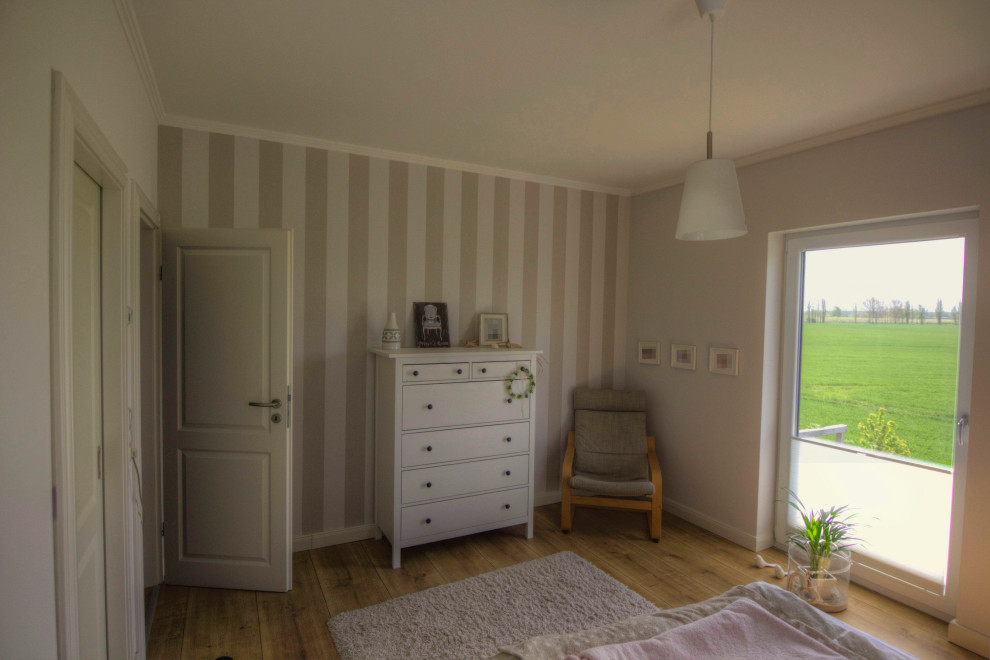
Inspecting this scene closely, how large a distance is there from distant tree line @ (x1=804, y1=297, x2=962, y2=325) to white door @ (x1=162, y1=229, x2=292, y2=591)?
320cm

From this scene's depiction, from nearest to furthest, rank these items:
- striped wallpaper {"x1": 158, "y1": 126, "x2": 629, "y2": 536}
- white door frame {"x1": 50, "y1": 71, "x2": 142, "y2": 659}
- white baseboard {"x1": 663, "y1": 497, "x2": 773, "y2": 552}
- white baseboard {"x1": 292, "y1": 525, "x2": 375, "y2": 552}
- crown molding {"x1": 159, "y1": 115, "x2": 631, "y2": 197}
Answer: white door frame {"x1": 50, "y1": 71, "x2": 142, "y2": 659}, crown molding {"x1": 159, "y1": 115, "x2": 631, "y2": 197}, striped wallpaper {"x1": 158, "y1": 126, "x2": 629, "y2": 536}, white baseboard {"x1": 292, "y1": 525, "x2": 375, "y2": 552}, white baseboard {"x1": 663, "y1": 497, "x2": 773, "y2": 552}

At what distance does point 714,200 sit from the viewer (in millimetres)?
1823

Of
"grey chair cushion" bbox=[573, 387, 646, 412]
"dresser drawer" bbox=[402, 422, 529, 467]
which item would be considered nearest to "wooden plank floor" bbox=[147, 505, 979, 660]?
"dresser drawer" bbox=[402, 422, 529, 467]

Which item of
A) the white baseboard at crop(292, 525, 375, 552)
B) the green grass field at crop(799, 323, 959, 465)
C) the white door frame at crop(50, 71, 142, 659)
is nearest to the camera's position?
the white door frame at crop(50, 71, 142, 659)

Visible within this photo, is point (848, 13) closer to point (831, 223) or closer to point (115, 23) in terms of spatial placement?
point (831, 223)

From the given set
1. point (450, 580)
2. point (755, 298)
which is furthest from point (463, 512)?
point (755, 298)

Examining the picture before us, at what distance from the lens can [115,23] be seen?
5.85 ft

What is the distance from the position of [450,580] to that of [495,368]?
130 cm

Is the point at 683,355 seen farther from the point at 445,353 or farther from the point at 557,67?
the point at 557,67

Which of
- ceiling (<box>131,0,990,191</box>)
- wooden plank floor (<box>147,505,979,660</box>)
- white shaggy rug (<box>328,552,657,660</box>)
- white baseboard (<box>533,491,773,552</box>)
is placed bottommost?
wooden plank floor (<box>147,505,979,660</box>)

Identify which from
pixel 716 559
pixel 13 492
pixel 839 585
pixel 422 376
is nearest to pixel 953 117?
pixel 839 585

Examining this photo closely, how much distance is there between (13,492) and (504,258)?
3.27m

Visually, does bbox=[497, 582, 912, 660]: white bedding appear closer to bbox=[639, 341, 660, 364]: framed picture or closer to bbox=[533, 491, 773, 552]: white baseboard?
bbox=[533, 491, 773, 552]: white baseboard

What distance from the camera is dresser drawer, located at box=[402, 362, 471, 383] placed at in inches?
123
